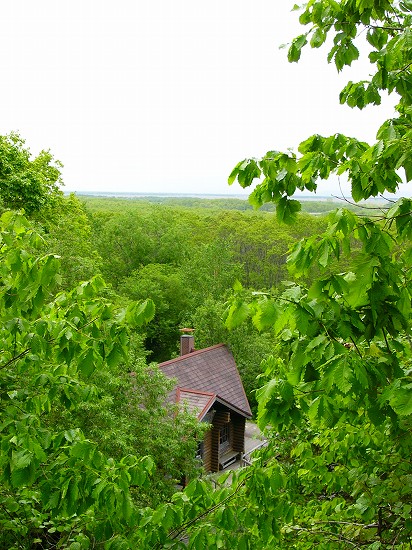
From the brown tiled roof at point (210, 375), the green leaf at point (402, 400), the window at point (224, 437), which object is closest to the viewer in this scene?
the green leaf at point (402, 400)

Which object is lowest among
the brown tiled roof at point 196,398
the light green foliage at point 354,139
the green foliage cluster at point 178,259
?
the brown tiled roof at point 196,398

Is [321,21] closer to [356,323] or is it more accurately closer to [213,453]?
[356,323]

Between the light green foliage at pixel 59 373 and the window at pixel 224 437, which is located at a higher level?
the light green foliage at pixel 59 373

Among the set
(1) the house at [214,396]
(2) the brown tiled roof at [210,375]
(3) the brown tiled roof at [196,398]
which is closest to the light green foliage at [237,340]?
(2) the brown tiled roof at [210,375]

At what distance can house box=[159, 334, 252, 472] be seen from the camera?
17906mm

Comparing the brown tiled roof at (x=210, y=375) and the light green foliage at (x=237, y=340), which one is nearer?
the brown tiled roof at (x=210, y=375)

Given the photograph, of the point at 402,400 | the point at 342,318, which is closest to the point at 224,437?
the point at 342,318

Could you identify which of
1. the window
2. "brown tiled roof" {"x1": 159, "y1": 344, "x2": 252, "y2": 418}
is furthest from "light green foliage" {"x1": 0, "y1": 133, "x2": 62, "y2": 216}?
the window

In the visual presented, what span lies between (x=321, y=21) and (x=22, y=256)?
250 cm

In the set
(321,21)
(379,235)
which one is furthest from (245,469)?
(321,21)

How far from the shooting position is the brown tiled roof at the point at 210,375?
18359 mm

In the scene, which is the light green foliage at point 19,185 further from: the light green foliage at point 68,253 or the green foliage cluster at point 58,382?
the green foliage cluster at point 58,382

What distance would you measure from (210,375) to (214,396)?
259 centimetres

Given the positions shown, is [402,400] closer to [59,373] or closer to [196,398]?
[59,373]
